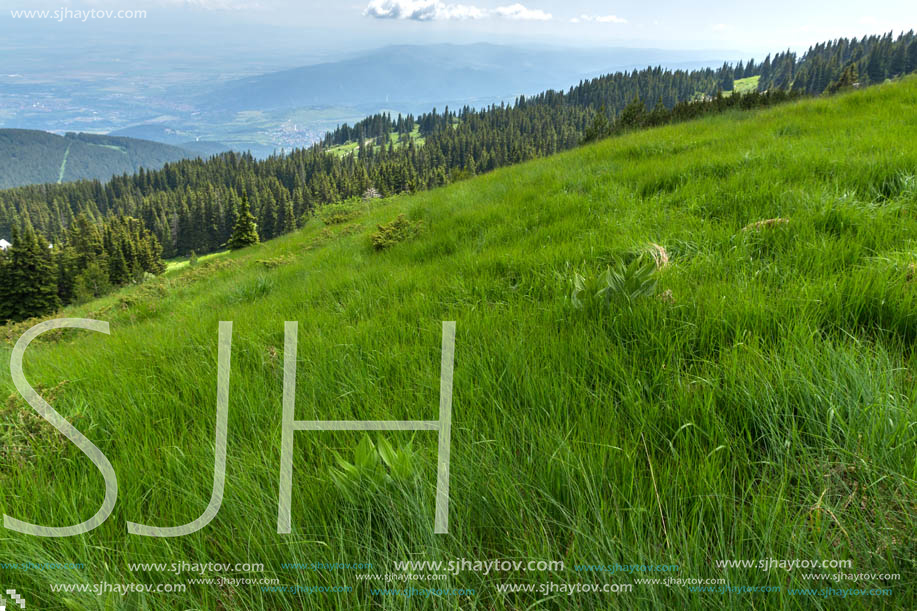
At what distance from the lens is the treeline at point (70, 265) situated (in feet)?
161

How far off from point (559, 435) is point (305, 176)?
541 feet

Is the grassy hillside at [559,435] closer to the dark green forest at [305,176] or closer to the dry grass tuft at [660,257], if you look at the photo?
the dry grass tuft at [660,257]

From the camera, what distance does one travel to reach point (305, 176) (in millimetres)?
147375

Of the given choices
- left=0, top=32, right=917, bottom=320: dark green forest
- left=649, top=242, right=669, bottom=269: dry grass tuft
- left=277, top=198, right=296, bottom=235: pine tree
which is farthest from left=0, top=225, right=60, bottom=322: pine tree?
left=649, top=242, right=669, bottom=269: dry grass tuft

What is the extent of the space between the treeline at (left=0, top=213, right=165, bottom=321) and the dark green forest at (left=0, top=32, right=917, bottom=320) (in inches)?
15.1

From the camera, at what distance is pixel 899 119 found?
6.24 meters

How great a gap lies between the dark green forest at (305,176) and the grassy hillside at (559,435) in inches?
2775

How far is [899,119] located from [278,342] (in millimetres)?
9625

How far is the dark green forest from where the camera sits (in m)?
84.8

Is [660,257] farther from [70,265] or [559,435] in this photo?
[70,265]

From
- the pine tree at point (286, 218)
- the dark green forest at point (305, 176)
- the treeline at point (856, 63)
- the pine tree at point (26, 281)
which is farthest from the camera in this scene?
the treeline at point (856, 63)

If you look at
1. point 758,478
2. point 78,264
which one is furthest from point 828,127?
point 78,264

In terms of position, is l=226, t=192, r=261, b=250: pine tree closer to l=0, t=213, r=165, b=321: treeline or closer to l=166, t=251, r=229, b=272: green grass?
l=166, t=251, r=229, b=272: green grass

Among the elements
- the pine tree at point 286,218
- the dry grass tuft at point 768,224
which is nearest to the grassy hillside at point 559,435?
the dry grass tuft at point 768,224
